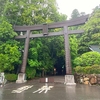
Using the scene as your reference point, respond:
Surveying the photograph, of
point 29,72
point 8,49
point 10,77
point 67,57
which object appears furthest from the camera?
point 29,72

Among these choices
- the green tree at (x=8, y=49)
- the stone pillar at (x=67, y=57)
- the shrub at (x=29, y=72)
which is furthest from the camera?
the shrub at (x=29, y=72)

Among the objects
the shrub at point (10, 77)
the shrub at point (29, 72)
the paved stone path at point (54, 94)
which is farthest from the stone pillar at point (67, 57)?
the shrub at point (10, 77)

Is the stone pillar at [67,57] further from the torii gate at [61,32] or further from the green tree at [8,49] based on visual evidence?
the green tree at [8,49]

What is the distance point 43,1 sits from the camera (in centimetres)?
1845

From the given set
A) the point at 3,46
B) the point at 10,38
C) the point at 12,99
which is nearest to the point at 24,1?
the point at 10,38

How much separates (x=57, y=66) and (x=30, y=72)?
1079 cm

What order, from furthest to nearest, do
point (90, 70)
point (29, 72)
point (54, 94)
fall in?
point (29, 72)
point (90, 70)
point (54, 94)

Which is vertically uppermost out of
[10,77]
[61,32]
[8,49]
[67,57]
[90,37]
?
[90,37]

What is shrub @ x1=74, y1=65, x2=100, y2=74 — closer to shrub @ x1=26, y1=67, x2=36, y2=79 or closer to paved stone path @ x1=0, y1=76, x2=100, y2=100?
paved stone path @ x1=0, y1=76, x2=100, y2=100

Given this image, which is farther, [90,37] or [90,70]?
[90,37]

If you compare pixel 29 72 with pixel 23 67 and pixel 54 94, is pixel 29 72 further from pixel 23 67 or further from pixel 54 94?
pixel 54 94

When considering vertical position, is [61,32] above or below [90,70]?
above

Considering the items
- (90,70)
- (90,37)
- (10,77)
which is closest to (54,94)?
(90,70)

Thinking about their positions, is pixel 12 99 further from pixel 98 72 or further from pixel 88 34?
pixel 88 34
